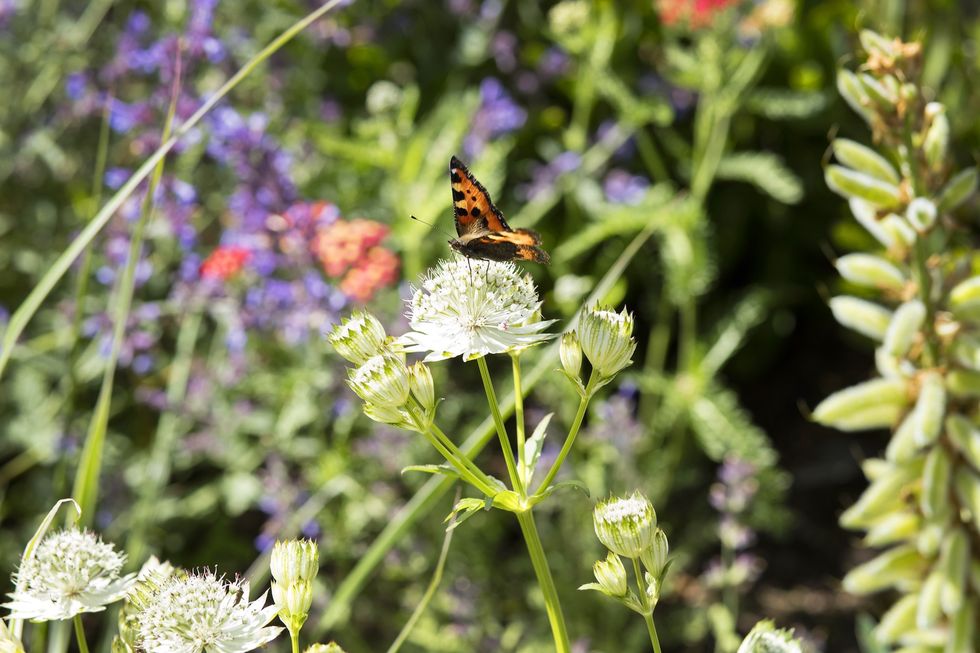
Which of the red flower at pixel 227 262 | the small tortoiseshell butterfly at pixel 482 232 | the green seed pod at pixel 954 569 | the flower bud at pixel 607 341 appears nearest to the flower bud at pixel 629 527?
the flower bud at pixel 607 341

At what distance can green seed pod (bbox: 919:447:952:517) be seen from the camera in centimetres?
136

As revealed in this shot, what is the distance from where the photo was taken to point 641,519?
2.88ft

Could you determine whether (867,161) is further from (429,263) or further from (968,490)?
(429,263)

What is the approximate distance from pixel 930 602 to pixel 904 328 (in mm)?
381

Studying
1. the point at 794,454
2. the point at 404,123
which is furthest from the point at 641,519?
the point at 794,454

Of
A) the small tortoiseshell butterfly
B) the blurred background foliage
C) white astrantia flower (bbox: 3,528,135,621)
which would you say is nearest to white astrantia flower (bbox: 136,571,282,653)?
white astrantia flower (bbox: 3,528,135,621)

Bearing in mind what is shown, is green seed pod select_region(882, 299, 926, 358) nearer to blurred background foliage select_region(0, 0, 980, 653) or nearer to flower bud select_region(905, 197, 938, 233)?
flower bud select_region(905, 197, 938, 233)

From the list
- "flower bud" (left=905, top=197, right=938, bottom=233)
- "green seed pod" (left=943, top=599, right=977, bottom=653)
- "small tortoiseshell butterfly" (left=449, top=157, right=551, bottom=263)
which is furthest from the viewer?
"green seed pod" (left=943, top=599, right=977, bottom=653)

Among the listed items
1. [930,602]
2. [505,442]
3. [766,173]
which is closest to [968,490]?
[930,602]

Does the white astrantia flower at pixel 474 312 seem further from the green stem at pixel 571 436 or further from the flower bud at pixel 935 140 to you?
the flower bud at pixel 935 140

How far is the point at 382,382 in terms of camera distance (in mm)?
897

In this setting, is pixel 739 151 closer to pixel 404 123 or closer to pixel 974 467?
pixel 404 123

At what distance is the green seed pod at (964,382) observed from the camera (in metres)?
1.35

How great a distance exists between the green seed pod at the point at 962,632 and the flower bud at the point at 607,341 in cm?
76
